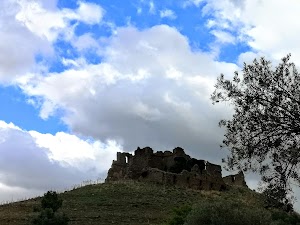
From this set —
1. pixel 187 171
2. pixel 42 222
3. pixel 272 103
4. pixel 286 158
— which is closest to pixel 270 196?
pixel 286 158

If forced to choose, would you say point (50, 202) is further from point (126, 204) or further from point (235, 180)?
point (235, 180)

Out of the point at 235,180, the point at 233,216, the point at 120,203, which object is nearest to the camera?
the point at 233,216

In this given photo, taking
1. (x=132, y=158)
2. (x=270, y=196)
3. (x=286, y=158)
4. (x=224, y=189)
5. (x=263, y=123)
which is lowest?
(x=270, y=196)

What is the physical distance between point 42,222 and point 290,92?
26.3 meters

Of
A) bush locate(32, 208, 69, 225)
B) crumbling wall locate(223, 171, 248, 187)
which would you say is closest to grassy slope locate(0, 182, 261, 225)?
crumbling wall locate(223, 171, 248, 187)

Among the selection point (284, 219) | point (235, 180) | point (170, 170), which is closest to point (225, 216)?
point (284, 219)

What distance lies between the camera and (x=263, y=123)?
1970cm

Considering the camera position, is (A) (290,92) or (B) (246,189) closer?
(A) (290,92)

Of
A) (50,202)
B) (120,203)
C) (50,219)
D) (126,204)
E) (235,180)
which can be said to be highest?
(235,180)

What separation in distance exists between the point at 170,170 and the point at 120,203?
22.2 m

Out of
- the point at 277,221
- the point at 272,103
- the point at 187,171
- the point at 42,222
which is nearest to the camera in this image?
the point at 272,103

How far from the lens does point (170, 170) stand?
85.4 metres

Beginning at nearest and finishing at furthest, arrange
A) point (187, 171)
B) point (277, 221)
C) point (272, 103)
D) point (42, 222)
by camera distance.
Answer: point (272, 103)
point (277, 221)
point (42, 222)
point (187, 171)

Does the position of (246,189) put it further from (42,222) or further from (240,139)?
(240,139)
